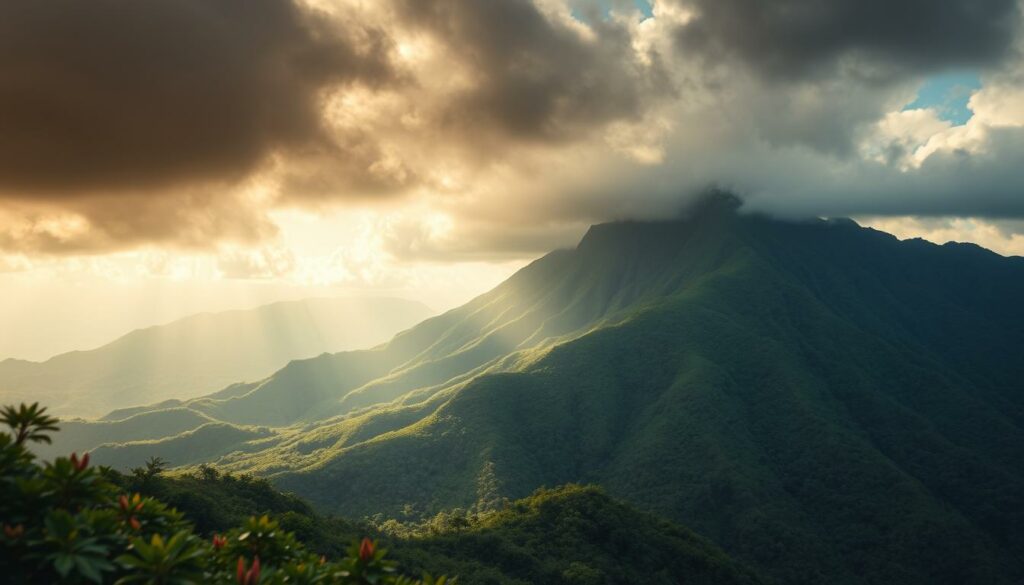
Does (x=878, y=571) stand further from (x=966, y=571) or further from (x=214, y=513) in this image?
(x=214, y=513)

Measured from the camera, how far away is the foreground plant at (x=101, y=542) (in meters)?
16.5

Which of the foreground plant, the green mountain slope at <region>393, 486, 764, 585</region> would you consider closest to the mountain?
the green mountain slope at <region>393, 486, 764, 585</region>

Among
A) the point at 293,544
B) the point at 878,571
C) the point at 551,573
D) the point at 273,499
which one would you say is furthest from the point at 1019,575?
the point at 293,544

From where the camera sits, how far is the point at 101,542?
18.4 meters

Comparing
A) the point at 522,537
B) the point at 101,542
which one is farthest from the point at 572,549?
the point at 101,542

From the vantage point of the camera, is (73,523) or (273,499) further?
(273,499)

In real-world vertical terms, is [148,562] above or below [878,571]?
above

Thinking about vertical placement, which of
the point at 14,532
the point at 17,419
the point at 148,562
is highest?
the point at 17,419

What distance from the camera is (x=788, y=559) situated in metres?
184

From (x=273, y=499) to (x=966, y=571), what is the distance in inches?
8335

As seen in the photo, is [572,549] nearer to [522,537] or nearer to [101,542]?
[522,537]

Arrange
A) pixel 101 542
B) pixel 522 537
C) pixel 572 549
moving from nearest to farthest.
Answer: pixel 101 542
pixel 572 549
pixel 522 537

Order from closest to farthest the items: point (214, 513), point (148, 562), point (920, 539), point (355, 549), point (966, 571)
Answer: point (148, 562)
point (355, 549)
point (214, 513)
point (966, 571)
point (920, 539)

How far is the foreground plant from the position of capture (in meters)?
16.5
